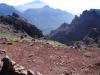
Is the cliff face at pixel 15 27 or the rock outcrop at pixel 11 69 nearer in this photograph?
the rock outcrop at pixel 11 69

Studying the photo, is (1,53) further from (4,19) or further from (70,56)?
(4,19)

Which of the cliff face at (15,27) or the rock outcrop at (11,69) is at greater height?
the cliff face at (15,27)

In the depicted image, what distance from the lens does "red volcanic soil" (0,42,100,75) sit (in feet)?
73.7

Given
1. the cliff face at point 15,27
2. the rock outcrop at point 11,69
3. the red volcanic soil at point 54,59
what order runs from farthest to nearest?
the cliff face at point 15,27
the red volcanic soil at point 54,59
the rock outcrop at point 11,69

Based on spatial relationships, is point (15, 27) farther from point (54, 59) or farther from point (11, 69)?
point (11, 69)

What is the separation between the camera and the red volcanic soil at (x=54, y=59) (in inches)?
884

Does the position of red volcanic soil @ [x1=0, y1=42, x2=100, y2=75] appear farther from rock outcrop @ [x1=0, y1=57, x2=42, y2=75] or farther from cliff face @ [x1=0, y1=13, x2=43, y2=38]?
cliff face @ [x1=0, y1=13, x2=43, y2=38]

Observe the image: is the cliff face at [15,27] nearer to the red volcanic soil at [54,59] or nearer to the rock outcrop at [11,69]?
the red volcanic soil at [54,59]

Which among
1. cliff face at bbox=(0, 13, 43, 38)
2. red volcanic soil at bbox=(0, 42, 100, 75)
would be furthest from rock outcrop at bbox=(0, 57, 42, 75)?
cliff face at bbox=(0, 13, 43, 38)

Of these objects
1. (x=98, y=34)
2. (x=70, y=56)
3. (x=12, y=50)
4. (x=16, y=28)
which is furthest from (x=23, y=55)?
(x=98, y=34)

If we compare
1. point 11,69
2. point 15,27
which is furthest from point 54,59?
point 15,27

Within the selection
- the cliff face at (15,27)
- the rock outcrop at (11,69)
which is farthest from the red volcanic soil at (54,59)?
the cliff face at (15,27)

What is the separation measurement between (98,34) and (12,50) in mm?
165337

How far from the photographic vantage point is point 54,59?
24719 mm
